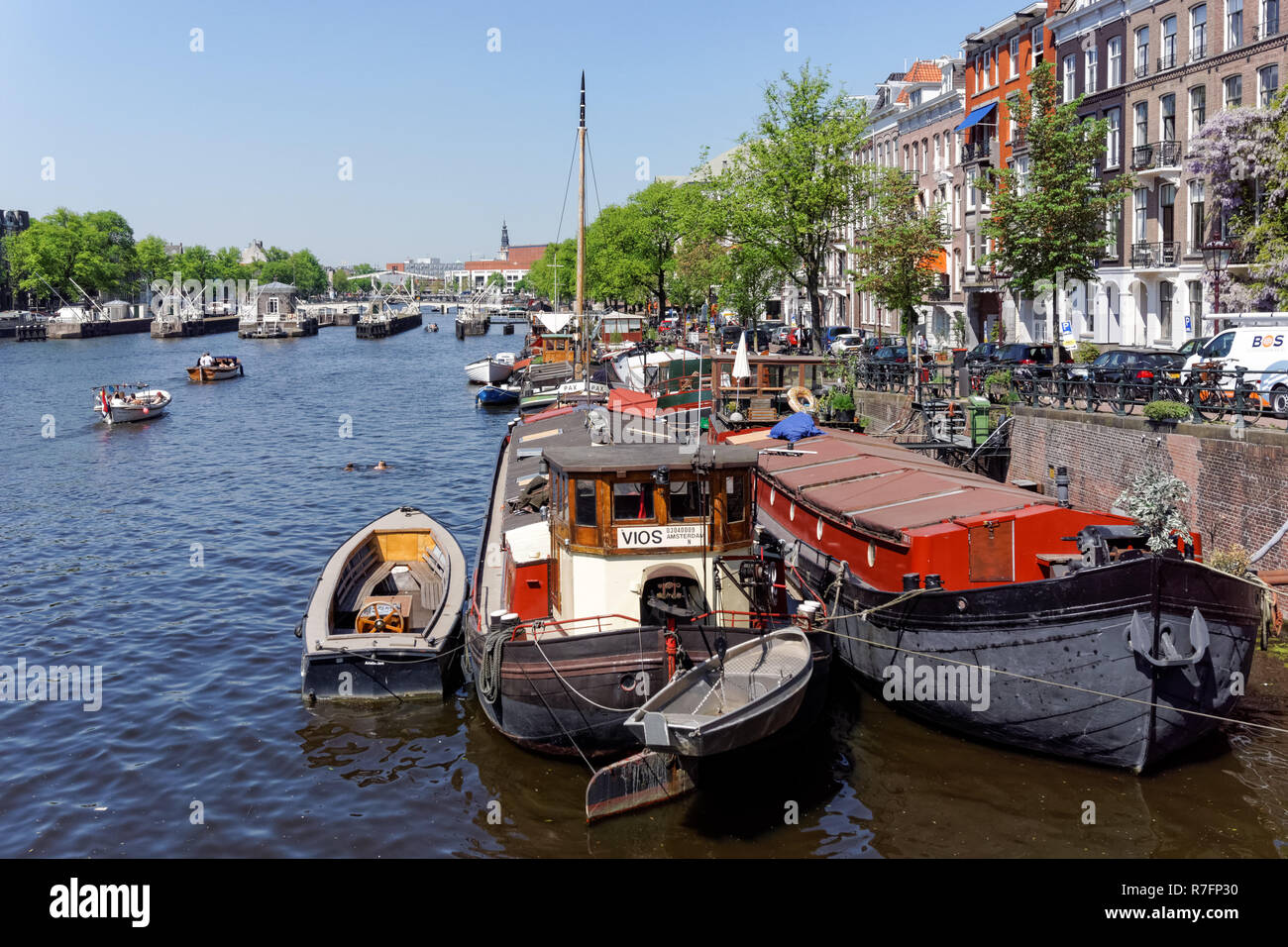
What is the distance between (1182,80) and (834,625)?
3313 cm

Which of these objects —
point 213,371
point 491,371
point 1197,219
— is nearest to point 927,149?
point 1197,219

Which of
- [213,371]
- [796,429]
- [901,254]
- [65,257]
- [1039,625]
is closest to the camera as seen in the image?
[1039,625]

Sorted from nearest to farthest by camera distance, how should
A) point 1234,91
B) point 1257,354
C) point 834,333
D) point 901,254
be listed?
point 1257,354, point 1234,91, point 901,254, point 834,333

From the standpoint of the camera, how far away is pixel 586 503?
619 inches

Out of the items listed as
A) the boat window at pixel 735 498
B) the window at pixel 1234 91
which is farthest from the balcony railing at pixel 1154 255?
the boat window at pixel 735 498

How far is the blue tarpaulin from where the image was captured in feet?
88.1

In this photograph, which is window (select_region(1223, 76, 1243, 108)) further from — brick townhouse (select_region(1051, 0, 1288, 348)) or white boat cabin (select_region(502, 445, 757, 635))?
white boat cabin (select_region(502, 445, 757, 635))

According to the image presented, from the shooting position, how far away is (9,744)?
1756 centimetres

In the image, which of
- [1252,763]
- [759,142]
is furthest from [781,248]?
[1252,763]

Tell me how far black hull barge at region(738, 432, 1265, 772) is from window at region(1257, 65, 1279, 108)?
2585 cm

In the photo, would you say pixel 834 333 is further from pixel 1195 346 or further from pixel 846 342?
pixel 1195 346

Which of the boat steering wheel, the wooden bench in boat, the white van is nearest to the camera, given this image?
the boat steering wheel

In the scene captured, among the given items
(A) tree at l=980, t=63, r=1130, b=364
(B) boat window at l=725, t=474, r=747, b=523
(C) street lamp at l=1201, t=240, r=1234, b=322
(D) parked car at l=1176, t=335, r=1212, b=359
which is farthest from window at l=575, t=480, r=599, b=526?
(C) street lamp at l=1201, t=240, r=1234, b=322

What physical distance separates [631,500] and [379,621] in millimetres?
5965
